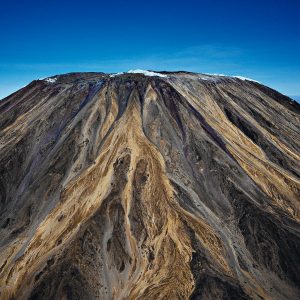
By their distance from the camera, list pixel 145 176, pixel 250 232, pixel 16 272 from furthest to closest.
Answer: pixel 145 176, pixel 250 232, pixel 16 272

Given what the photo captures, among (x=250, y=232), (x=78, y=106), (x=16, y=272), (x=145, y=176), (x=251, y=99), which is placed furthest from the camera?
(x=251, y=99)

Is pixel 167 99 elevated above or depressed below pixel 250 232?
above

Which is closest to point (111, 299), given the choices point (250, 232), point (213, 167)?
point (250, 232)

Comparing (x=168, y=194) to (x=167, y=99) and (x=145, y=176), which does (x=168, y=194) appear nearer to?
(x=145, y=176)

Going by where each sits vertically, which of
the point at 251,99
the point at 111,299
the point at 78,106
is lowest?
the point at 111,299

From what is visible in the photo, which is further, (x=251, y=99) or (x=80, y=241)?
(x=251, y=99)

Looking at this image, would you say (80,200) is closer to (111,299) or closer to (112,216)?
(112,216)
